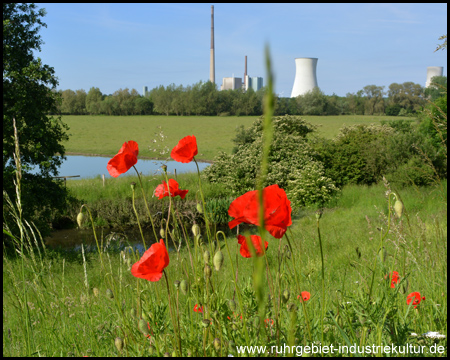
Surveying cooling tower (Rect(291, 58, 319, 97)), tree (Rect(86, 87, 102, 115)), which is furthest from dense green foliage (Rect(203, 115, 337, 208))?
tree (Rect(86, 87, 102, 115))

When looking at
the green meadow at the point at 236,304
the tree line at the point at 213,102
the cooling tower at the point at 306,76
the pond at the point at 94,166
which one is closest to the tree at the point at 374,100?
the tree line at the point at 213,102

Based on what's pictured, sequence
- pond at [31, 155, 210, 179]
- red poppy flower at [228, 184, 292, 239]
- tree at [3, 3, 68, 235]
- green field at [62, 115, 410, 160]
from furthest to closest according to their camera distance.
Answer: green field at [62, 115, 410, 160] < pond at [31, 155, 210, 179] < tree at [3, 3, 68, 235] < red poppy flower at [228, 184, 292, 239]

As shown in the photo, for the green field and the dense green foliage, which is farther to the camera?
the green field

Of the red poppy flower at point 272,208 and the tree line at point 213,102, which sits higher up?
the tree line at point 213,102

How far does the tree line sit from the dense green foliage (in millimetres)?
36504

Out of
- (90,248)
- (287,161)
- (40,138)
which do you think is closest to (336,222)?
(287,161)

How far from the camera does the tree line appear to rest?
51144 mm

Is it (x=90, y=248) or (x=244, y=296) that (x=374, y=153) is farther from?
(x=244, y=296)

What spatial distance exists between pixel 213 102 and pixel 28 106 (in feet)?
175

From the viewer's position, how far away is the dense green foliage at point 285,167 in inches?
436

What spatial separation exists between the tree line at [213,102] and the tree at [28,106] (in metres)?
44.6

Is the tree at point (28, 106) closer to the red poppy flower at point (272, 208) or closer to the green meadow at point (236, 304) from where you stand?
the green meadow at point (236, 304)

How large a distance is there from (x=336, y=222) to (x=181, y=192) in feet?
24.5

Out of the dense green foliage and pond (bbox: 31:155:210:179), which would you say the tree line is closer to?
pond (bbox: 31:155:210:179)
